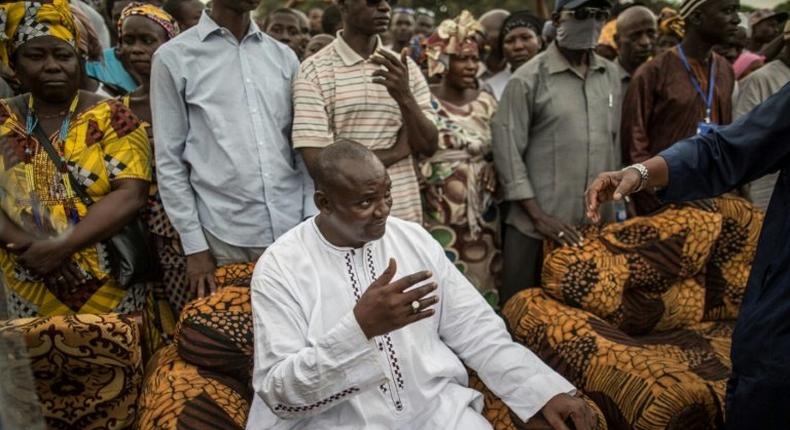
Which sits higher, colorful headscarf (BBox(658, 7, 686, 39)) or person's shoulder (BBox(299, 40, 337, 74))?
person's shoulder (BBox(299, 40, 337, 74))

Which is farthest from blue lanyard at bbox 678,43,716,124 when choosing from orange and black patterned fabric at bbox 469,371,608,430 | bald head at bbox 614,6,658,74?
orange and black patterned fabric at bbox 469,371,608,430

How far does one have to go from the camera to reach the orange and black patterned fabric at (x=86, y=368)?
2580 mm

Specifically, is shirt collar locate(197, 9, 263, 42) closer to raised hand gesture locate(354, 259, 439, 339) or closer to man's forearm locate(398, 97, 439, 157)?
man's forearm locate(398, 97, 439, 157)

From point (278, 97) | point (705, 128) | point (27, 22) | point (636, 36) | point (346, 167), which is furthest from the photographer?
point (636, 36)

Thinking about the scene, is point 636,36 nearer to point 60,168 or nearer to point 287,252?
point 287,252

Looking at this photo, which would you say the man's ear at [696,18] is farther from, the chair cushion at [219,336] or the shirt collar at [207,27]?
the chair cushion at [219,336]

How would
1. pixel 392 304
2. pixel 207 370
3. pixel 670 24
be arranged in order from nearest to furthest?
pixel 392 304
pixel 207 370
pixel 670 24

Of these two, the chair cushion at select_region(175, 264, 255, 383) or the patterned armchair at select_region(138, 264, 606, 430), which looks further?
the chair cushion at select_region(175, 264, 255, 383)

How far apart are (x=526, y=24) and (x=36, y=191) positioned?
395 cm

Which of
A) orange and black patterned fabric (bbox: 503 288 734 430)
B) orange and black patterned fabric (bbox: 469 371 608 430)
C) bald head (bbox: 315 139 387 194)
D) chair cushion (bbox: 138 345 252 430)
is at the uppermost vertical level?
bald head (bbox: 315 139 387 194)

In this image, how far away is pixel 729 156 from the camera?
7.98 feet

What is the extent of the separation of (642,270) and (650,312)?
253mm

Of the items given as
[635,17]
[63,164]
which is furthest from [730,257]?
[63,164]

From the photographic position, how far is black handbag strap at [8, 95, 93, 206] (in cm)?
299
